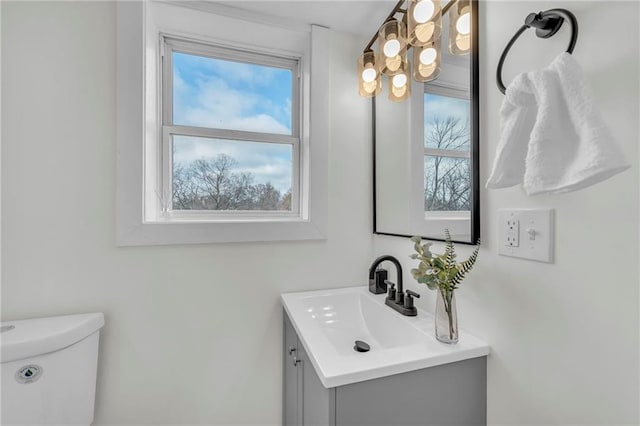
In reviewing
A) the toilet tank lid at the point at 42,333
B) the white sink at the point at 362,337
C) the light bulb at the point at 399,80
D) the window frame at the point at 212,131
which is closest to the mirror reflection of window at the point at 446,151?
the light bulb at the point at 399,80

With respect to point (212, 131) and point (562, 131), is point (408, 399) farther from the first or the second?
point (212, 131)

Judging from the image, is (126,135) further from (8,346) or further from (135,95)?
(8,346)

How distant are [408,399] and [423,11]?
1181 millimetres

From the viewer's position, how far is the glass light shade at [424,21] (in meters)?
0.88

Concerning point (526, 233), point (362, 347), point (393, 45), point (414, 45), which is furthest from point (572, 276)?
point (393, 45)

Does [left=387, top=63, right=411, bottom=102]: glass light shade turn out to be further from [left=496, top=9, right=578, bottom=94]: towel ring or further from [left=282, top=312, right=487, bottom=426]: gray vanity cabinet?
[left=282, top=312, right=487, bottom=426]: gray vanity cabinet

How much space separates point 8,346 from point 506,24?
67.1 inches

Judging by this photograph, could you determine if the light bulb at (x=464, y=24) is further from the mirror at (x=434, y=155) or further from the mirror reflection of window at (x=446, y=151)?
the mirror reflection of window at (x=446, y=151)

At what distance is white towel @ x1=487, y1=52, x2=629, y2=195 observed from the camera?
0.43m

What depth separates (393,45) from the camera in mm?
1052

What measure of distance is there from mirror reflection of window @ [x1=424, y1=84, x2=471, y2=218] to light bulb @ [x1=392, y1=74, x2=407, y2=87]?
4.4 inches

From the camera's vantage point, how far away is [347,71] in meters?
1.36

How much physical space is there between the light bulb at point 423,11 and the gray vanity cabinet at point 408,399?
1081 mm

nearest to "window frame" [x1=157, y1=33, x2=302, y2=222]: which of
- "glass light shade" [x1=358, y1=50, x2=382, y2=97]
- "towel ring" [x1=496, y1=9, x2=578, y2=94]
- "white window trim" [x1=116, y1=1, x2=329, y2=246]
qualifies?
"white window trim" [x1=116, y1=1, x2=329, y2=246]
